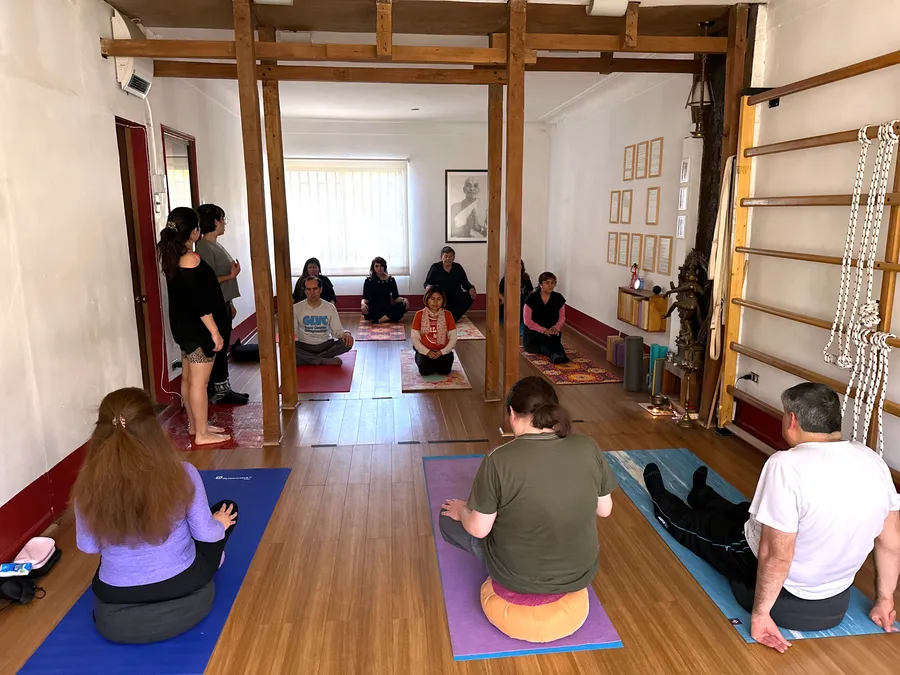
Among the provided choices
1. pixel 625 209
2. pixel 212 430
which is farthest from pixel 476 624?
pixel 625 209

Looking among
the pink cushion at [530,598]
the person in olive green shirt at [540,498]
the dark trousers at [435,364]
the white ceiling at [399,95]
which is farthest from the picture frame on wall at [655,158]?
the pink cushion at [530,598]

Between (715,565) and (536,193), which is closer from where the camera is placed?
(715,565)

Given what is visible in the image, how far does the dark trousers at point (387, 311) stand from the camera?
8.67m

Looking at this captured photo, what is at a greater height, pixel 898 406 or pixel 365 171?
pixel 365 171

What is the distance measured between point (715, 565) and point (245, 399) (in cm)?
370

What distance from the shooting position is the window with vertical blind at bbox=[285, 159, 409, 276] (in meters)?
9.22

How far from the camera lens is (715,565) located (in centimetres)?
264

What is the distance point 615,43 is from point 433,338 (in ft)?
9.32

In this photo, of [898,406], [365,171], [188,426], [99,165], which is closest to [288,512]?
[188,426]

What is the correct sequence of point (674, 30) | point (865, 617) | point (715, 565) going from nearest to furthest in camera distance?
point (865, 617) < point (715, 565) < point (674, 30)

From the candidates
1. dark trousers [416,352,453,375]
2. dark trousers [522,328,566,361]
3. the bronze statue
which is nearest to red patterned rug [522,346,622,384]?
dark trousers [522,328,566,361]

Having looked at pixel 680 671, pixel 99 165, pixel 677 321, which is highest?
pixel 99 165

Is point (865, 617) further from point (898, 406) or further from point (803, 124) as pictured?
point (803, 124)

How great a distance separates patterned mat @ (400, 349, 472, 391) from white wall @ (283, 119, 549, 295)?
11.5 feet
